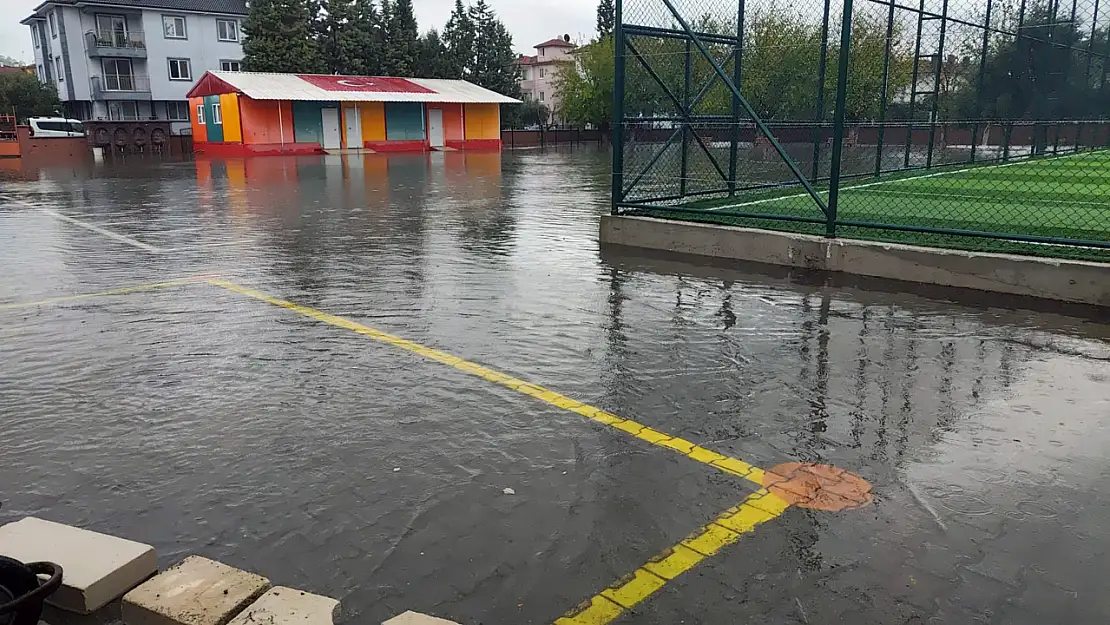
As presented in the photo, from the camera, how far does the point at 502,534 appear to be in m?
3.43

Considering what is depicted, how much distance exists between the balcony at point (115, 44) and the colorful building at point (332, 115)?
13.0m

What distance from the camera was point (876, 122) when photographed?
49.8 feet

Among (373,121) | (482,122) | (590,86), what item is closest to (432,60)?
(590,86)

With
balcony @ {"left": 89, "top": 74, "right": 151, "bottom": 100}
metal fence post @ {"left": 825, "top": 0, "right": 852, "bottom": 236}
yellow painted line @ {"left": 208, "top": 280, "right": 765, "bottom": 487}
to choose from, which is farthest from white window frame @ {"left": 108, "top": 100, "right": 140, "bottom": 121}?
metal fence post @ {"left": 825, "top": 0, "right": 852, "bottom": 236}

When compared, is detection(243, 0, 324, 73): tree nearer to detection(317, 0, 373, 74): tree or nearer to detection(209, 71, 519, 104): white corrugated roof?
detection(317, 0, 373, 74): tree

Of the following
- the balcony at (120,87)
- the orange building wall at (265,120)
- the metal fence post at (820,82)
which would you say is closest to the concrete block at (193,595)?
the metal fence post at (820,82)

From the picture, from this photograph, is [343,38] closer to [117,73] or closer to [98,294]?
→ [117,73]

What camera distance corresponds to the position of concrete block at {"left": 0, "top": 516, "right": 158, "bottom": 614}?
295 cm

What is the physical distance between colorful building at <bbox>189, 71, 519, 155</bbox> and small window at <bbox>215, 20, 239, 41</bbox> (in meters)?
15.0

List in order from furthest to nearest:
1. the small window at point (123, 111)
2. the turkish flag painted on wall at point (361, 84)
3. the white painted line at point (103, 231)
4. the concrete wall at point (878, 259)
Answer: the small window at point (123, 111) < the turkish flag painted on wall at point (361, 84) < the white painted line at point (103, 231) < the concrete wall at point (878, 259)

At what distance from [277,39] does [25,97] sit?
1706 centimetres

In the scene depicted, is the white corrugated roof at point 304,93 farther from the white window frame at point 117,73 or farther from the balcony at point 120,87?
the white window frame at point 117,73

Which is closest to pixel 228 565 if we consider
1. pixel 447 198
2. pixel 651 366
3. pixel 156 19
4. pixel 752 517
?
pixel 752 517

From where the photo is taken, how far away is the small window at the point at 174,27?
179 feet
